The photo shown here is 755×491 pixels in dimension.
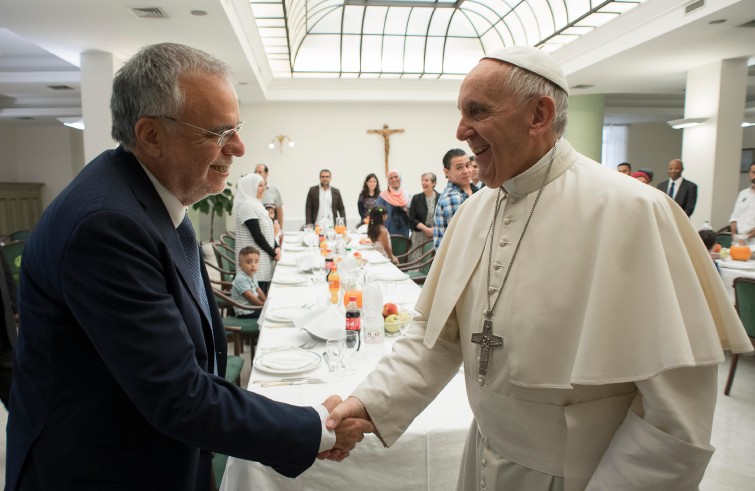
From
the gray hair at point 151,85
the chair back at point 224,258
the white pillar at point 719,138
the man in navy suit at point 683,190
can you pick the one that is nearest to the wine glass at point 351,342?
the gray hair at point 151,85

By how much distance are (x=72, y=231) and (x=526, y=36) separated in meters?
11.1

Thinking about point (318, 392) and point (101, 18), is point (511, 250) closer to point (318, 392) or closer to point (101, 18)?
point (318, 392)

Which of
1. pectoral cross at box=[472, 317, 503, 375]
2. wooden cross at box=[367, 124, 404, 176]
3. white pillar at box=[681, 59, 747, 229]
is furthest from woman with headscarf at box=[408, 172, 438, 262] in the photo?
wooden cross at box=[367, 124, 404, 176]

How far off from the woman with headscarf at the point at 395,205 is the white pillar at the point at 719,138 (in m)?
5.38

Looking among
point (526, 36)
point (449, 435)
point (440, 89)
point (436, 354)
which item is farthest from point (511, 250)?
point (440, 89)

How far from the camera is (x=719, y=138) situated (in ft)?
30.3

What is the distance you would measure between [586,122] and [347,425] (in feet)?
42.2

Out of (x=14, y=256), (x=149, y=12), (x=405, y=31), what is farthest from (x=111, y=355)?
(x=405, y=31)

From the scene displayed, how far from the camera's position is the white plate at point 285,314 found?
3.06 metres

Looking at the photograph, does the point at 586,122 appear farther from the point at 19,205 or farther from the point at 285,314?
the point at 19,205

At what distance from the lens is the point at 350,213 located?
551 inches

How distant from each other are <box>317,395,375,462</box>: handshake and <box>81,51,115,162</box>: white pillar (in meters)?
7.32

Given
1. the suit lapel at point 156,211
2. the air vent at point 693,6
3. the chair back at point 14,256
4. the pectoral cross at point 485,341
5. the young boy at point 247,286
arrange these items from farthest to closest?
the air vent at point 693,6
the chair back at point 14,256
the young boy at point 247,286
the pectoral cross at point 485,341
the suit lapel at point 156,211

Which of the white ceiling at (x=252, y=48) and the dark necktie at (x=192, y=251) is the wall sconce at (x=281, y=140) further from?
the dark necktie at (x=192, y=251)
